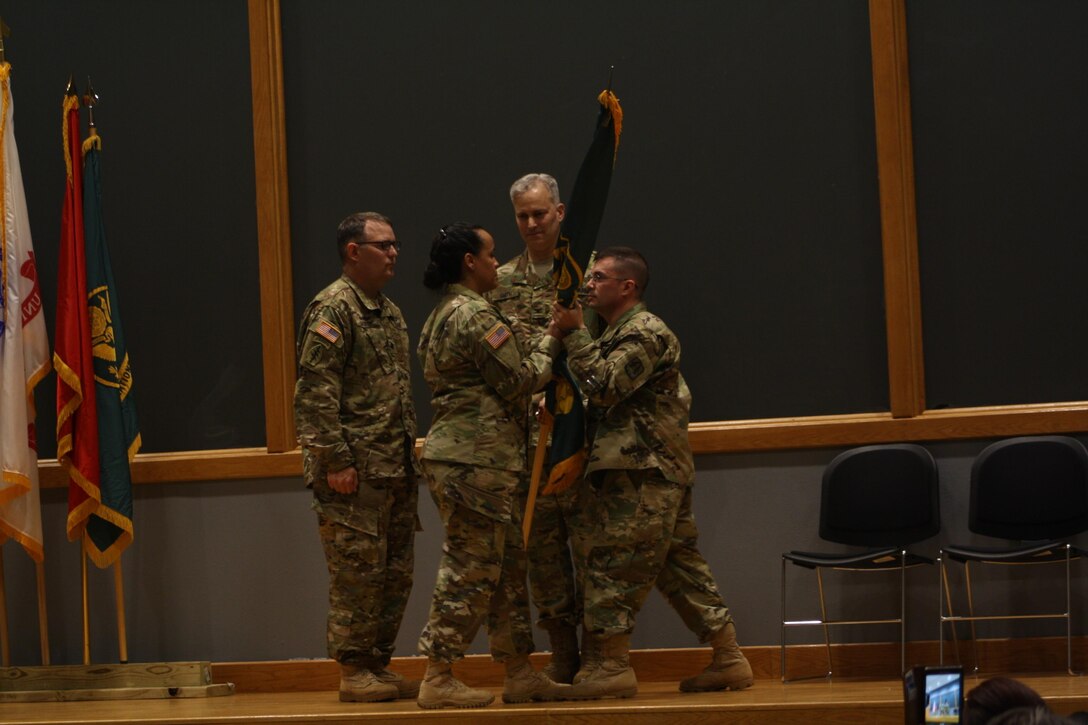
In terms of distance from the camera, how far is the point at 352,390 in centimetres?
482

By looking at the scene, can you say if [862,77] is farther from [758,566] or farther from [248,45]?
[248,45]

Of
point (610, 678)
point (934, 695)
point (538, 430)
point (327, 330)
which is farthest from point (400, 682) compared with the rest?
point (934, 695)

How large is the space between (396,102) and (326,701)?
2.48m

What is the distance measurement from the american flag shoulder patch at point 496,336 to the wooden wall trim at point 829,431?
4.51ft

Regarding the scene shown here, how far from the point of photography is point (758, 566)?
5383mm

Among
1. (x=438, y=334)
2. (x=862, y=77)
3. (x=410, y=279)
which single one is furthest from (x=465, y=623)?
(x=862, y=77)

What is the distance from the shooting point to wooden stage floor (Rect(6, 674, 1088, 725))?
13.4ft

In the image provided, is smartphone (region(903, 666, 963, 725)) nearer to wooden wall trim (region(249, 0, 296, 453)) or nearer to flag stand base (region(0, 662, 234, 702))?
flag stand base (region(0, 662, 234, 702))

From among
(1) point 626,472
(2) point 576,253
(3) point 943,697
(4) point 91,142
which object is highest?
(4) point 91,142

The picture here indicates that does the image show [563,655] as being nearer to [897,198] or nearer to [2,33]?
[897,198]

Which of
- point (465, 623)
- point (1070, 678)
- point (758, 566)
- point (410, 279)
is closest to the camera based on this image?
point (465, 623)

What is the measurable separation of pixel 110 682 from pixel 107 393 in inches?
44.8

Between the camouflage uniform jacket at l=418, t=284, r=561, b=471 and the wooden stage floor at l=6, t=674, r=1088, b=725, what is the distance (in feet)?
2.54

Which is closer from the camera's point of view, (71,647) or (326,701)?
(326,701)
